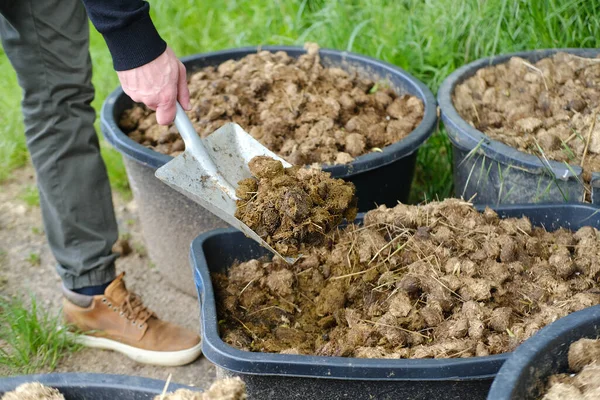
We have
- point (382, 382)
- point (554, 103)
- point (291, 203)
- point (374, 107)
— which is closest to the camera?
point (382, 382)

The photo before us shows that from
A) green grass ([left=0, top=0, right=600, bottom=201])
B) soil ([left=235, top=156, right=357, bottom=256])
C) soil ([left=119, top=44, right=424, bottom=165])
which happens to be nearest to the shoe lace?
soil ([left=119, top=44, right=424, bottom=165])

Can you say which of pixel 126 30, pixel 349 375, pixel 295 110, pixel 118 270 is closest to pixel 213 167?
pixel 126 30

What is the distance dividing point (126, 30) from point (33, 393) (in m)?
0.96

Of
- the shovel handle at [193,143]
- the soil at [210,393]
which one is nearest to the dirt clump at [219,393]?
the soil at [210,393]

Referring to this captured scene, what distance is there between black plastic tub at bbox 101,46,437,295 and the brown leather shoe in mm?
254

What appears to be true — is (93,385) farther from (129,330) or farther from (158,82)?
(129,330)

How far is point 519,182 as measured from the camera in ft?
7.73

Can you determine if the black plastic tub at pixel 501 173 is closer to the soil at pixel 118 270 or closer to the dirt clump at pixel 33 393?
the soil at pixel 118 270

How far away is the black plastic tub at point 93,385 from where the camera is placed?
145 cm

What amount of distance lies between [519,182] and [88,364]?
164 cm

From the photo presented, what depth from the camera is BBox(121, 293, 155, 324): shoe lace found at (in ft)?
8.80

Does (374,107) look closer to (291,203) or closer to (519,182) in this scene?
(519,182)

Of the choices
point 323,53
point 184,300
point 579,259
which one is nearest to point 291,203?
point 579,259

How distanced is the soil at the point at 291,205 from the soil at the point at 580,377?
2.54 ft
